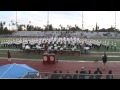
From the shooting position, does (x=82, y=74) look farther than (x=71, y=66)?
No

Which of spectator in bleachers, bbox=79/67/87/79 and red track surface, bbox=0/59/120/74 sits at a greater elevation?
spectator in bleachers, bbox=79/67/87/79

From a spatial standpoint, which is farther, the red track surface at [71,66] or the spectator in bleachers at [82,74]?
the red track surface at [71,66]

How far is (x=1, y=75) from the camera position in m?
7.82

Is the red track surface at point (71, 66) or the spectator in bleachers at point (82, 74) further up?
the spectator in bleachers at point (82, 74)

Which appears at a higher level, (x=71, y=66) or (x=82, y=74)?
(x=82, y=74)

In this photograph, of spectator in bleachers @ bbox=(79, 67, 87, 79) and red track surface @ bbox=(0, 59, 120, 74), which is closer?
spectator in bleachers @ bbox=(79, 67, 87, 79)
